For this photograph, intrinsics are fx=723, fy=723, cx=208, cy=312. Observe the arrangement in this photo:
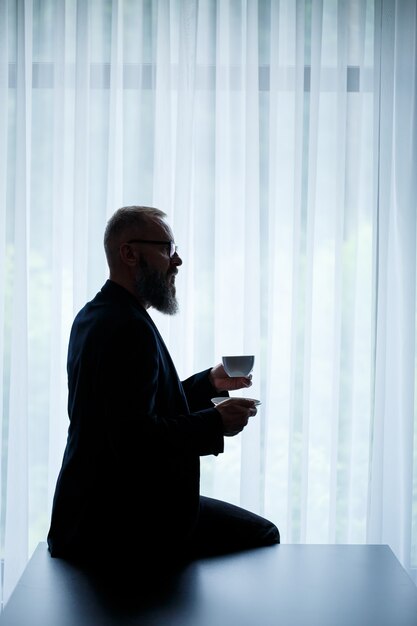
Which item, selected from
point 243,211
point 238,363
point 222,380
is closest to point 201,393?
point 222,380

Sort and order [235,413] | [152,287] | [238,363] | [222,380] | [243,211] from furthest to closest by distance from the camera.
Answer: [243,211], [222,380], [152,287], [238,363], [235,413]

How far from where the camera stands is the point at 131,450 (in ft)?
5.01

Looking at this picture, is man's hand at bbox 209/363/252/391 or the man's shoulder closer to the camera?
the man's shoulder

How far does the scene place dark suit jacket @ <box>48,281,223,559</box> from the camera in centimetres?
154

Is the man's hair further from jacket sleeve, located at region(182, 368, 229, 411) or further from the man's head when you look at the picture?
jacket sleeve, located at region(182, 368, 229, 411)

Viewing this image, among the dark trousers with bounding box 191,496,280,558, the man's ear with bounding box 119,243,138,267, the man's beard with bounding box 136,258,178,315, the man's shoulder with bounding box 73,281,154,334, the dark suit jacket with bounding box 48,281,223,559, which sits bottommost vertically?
the dark trousers with bounding box 191,496,280,558

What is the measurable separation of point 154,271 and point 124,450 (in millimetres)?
512

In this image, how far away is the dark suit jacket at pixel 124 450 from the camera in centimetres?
154

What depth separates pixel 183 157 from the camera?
274 cm

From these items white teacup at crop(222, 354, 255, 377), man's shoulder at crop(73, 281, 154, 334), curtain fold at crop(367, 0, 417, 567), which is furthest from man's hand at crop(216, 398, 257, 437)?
curtain fold at crop(367, 0, 417, 567)

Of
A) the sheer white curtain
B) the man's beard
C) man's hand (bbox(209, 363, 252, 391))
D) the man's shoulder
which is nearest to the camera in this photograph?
the man's shoulder

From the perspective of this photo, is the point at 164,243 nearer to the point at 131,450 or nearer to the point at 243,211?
the point at 131,450

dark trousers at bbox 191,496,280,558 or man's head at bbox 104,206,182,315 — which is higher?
man's head at bbox 104,206,182,315

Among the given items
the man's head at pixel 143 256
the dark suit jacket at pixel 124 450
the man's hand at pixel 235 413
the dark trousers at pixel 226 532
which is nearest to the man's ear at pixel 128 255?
the man's head at pixel 143 256
